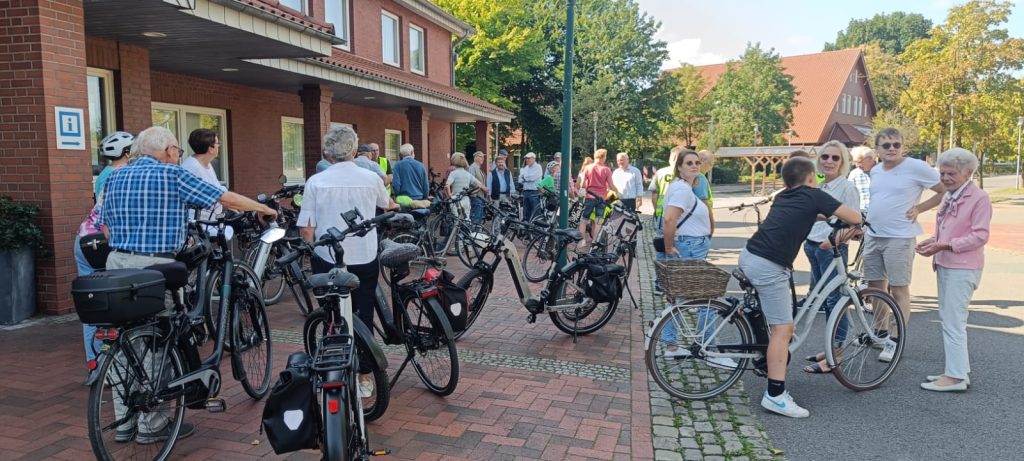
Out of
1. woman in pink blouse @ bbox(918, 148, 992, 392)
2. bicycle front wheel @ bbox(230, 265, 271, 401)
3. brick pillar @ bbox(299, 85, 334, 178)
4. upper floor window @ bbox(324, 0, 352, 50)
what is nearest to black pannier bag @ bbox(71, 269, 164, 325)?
bicycle front wheel @ bbox(230, 265, 271, 401)

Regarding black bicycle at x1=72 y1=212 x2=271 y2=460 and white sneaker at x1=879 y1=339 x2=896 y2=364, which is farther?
white sneaker at x1=879 y1=339 x2=896 y2=364

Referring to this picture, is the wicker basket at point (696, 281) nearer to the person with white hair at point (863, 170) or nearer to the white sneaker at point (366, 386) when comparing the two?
the white sneaker at point (366, 386)

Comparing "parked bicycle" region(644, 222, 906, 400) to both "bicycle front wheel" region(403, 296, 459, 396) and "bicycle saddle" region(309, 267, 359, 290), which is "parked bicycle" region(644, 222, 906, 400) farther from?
"bicycle saddle" region(309, 267, 359, 290)

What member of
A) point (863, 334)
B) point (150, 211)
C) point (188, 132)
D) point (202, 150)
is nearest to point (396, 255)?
point (150, 211)

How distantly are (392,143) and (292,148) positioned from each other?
522cm

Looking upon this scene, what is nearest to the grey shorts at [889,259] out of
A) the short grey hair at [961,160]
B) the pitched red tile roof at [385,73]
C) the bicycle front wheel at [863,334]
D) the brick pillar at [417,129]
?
the bicycle front wheel at [863,334]

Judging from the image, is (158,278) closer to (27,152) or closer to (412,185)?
(27,152)

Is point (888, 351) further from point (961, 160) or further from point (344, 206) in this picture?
point (344, 206)

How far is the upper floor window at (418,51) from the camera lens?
20562 mm

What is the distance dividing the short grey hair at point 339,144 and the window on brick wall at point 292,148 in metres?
10.5

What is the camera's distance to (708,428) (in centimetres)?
435

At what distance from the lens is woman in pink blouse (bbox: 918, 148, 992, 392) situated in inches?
192

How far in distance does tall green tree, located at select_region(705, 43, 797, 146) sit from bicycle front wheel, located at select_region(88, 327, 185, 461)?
4127 cm

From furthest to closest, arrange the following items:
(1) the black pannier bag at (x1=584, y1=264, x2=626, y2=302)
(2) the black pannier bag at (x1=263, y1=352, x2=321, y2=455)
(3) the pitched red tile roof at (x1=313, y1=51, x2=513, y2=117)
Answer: (3) the pitched red tile roof at (x1=313, y1=51, x2=513, y2=117) → (1) the black pannier bag at (x1=584, y1=264, x2=626, y2=302) → (2) the black pannier bag at (x1=263, y1=352, x2=321, y2=455)
